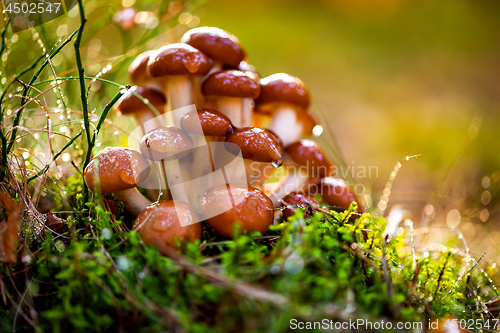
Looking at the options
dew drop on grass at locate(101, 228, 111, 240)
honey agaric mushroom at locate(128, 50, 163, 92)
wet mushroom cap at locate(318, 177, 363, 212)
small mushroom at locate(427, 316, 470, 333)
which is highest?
honey agaric mushroom at locate(128, 50, 163, 92)

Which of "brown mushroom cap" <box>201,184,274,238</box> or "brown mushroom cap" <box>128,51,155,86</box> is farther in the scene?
"brown mushroom cap" <box>128,51,155,86</box>

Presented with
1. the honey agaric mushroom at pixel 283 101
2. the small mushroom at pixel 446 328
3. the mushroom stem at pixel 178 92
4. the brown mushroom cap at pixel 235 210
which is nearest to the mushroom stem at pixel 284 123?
the honey agaric mushroom at pixel 283 101

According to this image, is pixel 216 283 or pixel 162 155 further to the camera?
pixel 162 155

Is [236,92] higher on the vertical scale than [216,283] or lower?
higher

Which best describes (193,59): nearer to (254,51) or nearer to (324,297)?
(324,297)

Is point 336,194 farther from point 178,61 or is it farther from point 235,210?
point 178,61

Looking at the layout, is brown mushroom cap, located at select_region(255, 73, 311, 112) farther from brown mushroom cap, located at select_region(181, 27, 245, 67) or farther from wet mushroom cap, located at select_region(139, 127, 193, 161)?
wet mushroom cap, located at select_region(139, 127, 193, 161)

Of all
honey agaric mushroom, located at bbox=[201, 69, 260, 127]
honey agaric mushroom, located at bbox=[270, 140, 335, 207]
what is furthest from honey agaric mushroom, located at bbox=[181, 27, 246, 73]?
honey agaric mushroom, located at bbox=[270, 140, 335, 207]

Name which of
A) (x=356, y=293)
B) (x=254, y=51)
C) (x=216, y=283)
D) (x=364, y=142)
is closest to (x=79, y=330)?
(x=216, y=283)
